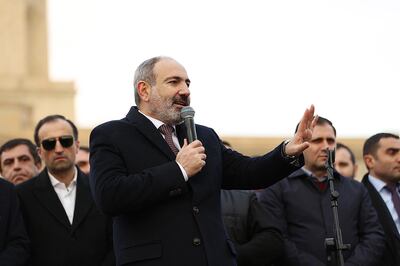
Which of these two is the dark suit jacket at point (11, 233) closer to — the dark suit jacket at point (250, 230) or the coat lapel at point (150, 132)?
the dark suit jacket at point (250, 230)

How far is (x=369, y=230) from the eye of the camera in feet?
28.3

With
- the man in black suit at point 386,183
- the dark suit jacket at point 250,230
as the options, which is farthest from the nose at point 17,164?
the man in black suit at point 386,183

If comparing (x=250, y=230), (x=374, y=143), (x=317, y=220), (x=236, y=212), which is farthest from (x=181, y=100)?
(x=374, y=143)

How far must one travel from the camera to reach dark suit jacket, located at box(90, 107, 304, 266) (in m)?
6.06

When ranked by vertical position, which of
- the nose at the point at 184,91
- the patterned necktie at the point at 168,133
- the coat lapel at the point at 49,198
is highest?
the nose at the point at 184,91

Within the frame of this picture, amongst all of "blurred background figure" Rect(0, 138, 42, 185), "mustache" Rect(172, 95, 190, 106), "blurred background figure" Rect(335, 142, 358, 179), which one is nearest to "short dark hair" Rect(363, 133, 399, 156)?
"blurred background figure" Rect(335, 142, 358, 179)

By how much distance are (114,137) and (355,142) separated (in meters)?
18.2

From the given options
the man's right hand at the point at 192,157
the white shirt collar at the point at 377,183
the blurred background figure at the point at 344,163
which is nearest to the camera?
the man's right hand at the point at 192,157

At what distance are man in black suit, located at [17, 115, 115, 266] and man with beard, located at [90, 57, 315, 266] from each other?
1.82 metres

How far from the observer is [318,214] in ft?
27.8

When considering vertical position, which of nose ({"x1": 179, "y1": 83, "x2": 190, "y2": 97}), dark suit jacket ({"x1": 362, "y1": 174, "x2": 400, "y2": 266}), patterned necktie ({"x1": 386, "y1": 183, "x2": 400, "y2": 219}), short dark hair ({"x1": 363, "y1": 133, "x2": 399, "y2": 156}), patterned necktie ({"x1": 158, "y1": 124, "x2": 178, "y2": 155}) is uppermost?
nose ({"x1": 179, "y1": 83, "x2": 190, "y2": 97})

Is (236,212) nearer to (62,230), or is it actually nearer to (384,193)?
(62,230)

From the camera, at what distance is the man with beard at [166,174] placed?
6.06 m

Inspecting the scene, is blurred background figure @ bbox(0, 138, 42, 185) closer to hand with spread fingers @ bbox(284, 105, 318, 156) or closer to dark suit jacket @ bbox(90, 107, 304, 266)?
dark suit jacket @ bbox(90, 107, 304, 266)
